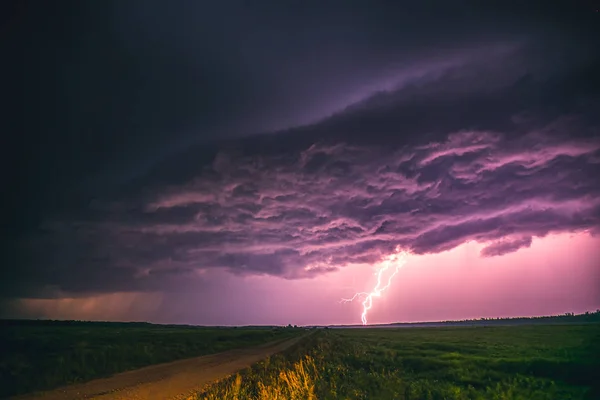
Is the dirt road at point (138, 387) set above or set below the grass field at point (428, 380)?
above

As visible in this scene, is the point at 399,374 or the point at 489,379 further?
the point at 399,374

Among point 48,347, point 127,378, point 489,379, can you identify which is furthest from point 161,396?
point 48,347

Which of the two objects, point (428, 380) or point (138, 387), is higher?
point (138, 387)

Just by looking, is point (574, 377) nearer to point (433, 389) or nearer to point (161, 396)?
point (433, 389)

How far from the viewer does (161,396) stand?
56.7 ft

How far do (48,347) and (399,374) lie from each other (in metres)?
37.2

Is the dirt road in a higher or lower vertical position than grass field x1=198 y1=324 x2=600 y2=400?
higher

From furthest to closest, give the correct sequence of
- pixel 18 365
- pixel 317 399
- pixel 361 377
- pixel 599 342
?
pixel 599 342, pixel 18 365, pixel 361 377, pixel 317 399

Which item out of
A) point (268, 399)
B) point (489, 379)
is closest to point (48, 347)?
point (268, 399)

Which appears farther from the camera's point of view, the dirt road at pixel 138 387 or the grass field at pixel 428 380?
the grass field at pixel 428 380

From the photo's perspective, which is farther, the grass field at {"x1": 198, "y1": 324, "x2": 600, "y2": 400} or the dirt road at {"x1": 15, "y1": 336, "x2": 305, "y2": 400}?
the grass field at {"x1": 198, "y1": 324, "x2": 600, "y2": 400}

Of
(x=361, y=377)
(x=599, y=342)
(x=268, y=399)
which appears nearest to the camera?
(x=268, y=399)

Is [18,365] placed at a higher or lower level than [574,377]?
higher

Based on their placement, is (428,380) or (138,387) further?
(428,380)
